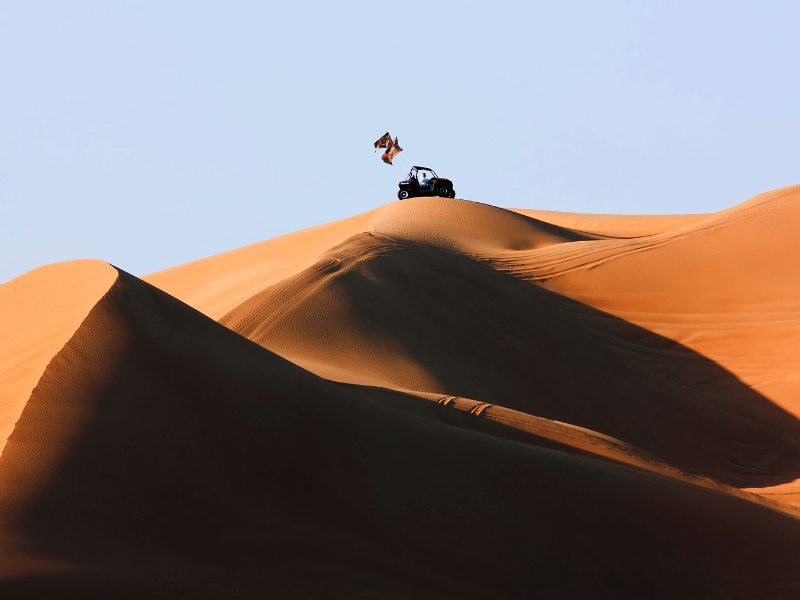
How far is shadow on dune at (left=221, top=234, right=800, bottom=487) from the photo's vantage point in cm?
1588

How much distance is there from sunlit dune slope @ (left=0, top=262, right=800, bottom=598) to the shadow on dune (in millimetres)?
4226

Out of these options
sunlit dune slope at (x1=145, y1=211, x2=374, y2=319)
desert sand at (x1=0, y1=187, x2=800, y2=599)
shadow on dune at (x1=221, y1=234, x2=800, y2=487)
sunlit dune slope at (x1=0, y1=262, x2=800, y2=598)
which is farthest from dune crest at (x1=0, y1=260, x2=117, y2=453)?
sunlit dune slope at (x1=145, y1=211, x2=374, y2=319)

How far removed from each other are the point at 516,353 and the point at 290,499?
9.29 metres

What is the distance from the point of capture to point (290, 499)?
9.01 metres

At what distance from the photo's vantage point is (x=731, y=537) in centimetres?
1017

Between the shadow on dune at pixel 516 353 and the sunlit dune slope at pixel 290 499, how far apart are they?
13.9 ft

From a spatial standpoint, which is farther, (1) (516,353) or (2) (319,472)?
(1) (516,353)

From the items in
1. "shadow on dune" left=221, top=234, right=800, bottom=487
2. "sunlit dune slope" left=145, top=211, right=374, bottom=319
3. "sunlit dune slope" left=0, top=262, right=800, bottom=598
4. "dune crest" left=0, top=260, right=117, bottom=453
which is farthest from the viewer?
"sunlit dune slope" left=145, top=211, right=374, bottom=319

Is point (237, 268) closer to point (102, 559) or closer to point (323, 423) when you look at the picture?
point (323, 423)

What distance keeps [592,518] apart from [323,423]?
2.10 m

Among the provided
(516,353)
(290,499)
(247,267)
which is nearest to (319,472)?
(290,499)

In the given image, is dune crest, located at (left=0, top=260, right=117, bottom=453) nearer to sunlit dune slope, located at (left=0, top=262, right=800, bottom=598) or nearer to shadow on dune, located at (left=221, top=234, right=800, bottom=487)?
sunlit dune slope, located at (left=0, top=262, right=800, bottom=598)

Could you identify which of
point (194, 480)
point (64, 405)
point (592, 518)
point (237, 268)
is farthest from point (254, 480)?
point (237, 268)

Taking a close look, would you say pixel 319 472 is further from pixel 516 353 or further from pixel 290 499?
pixel 516 353
